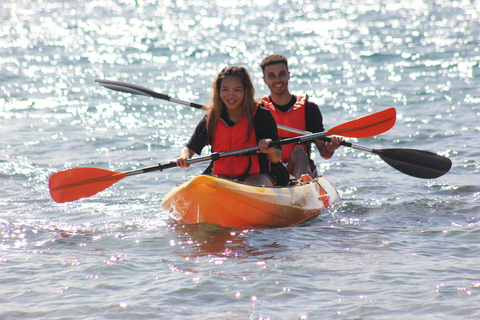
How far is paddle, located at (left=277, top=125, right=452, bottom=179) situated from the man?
0.18 meters

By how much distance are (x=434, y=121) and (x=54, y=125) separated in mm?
5877

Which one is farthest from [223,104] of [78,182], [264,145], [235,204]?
[78,182]

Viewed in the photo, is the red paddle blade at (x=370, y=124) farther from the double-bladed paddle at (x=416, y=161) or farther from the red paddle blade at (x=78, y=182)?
the red paddle blade at (x=78, y=182)

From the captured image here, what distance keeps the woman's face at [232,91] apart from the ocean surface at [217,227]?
1002mm

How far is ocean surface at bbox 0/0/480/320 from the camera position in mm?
3352

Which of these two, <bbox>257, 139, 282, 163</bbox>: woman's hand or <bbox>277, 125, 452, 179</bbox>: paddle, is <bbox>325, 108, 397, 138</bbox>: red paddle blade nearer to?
<bbox>277, 125, 452, 179</bbox>: paddle

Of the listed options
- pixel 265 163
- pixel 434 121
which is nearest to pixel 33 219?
pixel 265 163

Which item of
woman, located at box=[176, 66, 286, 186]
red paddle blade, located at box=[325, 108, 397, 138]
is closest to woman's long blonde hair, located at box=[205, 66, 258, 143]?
woman, located at box=[176, 66, 286, 186]

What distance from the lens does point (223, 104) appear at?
188 inches

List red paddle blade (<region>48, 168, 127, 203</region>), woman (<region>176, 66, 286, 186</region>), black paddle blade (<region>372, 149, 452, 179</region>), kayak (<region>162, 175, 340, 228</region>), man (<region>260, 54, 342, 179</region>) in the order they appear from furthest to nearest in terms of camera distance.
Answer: man (<region>260, 54, 342, 179</region>)
black paddle blade (<region>372, 149, 452, 179</region>)
red paddle blade (<region>48, 168, 127, 203</region>)
woman (<region>176, 66, 286, 186</region>)
kayak (<region>162, 175, 340, 228</region>)

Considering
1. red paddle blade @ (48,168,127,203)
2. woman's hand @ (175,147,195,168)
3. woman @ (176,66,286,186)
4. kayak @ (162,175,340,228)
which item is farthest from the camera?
red paddle blade @ (48,168,127,203)

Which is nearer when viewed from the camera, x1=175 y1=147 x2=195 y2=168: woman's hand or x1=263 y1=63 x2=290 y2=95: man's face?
x1=175 y1=147 x2=195 y2=168: woman's hand

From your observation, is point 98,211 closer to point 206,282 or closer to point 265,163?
point 265,163

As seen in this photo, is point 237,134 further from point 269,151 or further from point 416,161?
point 416,161
